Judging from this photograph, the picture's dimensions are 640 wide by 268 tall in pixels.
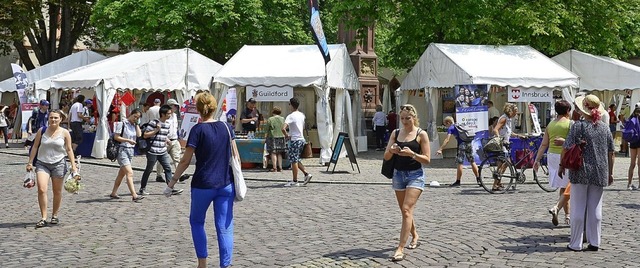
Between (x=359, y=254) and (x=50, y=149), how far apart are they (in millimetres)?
4569

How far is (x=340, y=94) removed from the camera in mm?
23797

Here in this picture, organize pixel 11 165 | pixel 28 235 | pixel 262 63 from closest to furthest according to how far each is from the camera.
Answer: pixel 28 235 → pixel 11 165 → pixel 262 63

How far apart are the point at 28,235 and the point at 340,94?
14.8m

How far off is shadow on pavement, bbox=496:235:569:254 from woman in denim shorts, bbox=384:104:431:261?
4.08 feet

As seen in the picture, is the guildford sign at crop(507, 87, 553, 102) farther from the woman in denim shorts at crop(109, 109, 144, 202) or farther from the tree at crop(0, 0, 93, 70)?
the tree at crop(0, 0, 93, 70)

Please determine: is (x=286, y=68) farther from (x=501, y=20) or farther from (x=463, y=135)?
(x=463, y=135)

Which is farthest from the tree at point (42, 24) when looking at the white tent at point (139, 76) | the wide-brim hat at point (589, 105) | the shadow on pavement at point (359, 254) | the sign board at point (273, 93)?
the wide-brim hat at point (589, 105)

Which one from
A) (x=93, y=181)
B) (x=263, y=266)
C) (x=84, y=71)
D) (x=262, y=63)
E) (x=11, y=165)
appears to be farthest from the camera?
(x=84, y=71)

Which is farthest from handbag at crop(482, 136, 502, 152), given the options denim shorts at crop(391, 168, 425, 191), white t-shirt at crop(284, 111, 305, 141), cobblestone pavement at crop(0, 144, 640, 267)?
denim shorts at crop(391, 168, 425, 191)

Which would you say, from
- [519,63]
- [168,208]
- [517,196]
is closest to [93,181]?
[168,208]

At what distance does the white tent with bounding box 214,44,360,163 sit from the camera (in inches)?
872

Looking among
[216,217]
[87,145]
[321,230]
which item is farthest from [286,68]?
[216,217]

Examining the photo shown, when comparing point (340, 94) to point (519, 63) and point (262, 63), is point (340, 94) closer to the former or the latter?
point (262, 63)

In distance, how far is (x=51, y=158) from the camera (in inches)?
413
